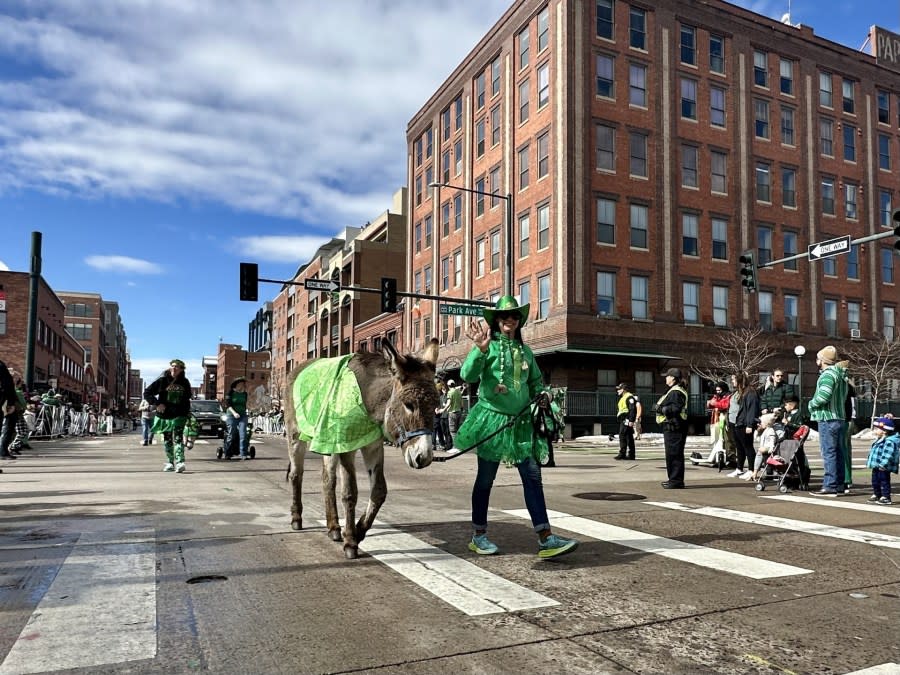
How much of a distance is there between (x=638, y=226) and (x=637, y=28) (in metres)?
10.2

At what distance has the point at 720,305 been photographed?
3741 cm

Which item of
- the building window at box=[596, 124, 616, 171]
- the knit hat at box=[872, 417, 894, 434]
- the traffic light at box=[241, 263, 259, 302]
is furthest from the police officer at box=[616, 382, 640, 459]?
the building window at box=[596, 124, 616, 171]

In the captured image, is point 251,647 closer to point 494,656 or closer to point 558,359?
point 494,656

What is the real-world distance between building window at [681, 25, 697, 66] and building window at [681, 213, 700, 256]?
8.25 m

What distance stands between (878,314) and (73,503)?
45.2m

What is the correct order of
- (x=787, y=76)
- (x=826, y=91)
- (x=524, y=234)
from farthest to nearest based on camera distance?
(x=826, y=91), (x=787, y=76), (x=524, y=234)

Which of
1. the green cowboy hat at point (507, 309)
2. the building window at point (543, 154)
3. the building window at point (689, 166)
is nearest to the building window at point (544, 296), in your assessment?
the building window at point (543, 154)

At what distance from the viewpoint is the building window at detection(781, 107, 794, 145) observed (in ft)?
131

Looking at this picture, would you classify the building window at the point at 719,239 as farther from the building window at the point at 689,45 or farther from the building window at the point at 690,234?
the building window at the point at 689,45

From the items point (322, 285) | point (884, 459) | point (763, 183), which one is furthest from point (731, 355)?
point (884, 459)

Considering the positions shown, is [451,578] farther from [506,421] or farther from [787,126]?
[787,126]

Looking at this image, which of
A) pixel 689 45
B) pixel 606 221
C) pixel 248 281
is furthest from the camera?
pixel 689 45

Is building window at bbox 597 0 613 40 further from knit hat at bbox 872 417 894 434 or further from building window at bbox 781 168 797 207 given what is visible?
knit hat at bbox 872 417 894 434

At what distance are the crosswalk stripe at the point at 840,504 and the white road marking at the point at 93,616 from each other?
783 centimetres
